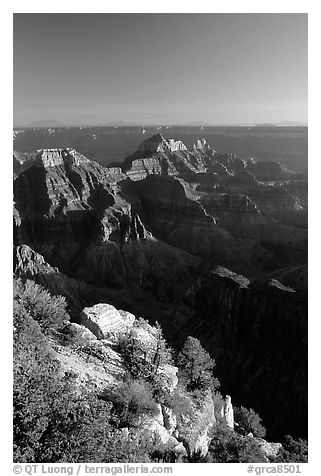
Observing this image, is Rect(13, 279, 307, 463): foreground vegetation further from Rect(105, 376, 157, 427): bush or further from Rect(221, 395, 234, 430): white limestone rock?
Rect(221, 395, 234, 430): white limestone rock

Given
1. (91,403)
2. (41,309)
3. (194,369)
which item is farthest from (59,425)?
(194,369)

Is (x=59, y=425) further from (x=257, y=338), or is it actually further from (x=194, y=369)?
(x=257, y=338)

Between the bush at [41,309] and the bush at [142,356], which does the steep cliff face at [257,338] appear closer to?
the bush at [142,356]

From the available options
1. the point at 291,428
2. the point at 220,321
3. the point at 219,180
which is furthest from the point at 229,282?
the point at 219,180

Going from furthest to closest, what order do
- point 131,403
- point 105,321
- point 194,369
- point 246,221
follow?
point 246,221 < point 105,321 < point 194,369 < point 131,403

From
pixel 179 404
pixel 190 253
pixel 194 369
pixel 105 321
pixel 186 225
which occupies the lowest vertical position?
pixel 190 253

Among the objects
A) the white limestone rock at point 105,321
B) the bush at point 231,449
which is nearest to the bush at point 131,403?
the bush at point 231,449
